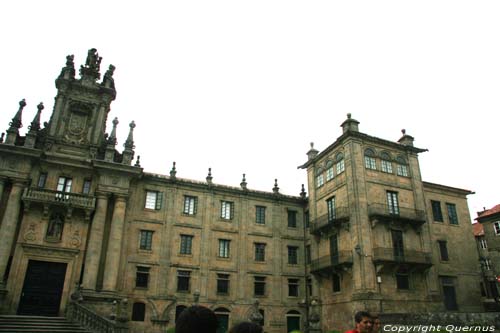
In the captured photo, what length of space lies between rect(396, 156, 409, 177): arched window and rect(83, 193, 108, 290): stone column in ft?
77.8

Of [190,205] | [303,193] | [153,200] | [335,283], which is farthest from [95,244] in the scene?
[303,193]

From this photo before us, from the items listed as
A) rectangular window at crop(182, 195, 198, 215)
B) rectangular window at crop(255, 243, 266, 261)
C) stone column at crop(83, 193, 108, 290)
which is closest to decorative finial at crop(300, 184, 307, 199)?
rectangular window at crop(255, 243, 266, 261)

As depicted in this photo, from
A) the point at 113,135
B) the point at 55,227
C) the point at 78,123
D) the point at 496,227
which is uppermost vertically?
the point at 78,123

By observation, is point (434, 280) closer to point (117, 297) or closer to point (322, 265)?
point (322, 265)

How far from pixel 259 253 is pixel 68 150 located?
58.3ft

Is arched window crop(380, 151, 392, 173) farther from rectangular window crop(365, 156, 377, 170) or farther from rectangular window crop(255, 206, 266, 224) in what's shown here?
rectangular window crop(255, 206, 266, 224)

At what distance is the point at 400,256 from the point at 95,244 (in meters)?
22.3

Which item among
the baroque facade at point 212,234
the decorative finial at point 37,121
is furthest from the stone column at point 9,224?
the decorative finial at point 37,121

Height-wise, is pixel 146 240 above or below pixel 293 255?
above

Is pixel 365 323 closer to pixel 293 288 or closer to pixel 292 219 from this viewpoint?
pixel 293 288

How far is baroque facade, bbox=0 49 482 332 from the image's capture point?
2686 cm

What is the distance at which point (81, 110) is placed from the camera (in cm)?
3169

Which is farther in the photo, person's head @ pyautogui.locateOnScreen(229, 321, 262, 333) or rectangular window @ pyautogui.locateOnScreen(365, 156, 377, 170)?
rectangular window @ pyautogui.locateOnScreen(365, 156, 377, 170)

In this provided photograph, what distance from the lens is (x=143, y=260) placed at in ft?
98.0
